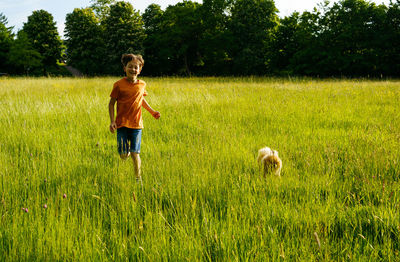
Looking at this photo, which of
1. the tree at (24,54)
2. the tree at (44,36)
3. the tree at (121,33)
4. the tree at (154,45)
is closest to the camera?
the tree at (121,33)

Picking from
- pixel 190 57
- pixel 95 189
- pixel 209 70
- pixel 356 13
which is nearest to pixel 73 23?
pixel 190 57

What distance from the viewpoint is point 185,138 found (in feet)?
15.1

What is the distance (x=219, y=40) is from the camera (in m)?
38.0

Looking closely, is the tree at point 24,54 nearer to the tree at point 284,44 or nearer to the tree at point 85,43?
the tree at point 85,43

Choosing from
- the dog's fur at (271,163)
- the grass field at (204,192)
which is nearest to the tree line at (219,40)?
the grass field at (204,192)

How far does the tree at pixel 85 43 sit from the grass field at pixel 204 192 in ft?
137

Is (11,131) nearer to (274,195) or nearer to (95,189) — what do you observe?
(95,189)

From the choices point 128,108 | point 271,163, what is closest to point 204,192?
point 271,163

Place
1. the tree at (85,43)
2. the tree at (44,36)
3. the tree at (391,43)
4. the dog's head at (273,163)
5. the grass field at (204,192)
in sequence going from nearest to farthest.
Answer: the grass field at (204,192) → the dog's head at (273,163) → the tree at (391,43) → the tree at (85,43) → the tree at (44,36)

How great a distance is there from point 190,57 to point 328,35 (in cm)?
2091

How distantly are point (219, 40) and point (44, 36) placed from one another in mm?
32142

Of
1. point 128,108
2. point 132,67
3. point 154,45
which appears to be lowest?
point 128,108

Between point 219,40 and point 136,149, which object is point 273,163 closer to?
point 136,149

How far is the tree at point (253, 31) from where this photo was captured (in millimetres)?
35188
